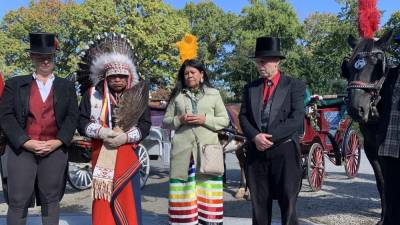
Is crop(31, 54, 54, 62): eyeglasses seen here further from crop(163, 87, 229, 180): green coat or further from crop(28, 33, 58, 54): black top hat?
crop(163, 87, 229, 180): green coat

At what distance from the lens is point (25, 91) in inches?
153

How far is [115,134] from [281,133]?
1.31 meters

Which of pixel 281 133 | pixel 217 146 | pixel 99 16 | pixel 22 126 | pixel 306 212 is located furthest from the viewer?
pixel 99 16

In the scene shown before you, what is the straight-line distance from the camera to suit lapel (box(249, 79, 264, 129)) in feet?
12.4

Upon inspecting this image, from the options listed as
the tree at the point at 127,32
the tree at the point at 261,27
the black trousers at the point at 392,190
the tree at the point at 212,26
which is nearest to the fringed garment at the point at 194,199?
the black trousers at the point at 392,190

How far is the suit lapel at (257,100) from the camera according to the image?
148 inches

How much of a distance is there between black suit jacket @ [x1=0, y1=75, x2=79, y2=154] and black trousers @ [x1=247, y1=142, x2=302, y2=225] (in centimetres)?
155

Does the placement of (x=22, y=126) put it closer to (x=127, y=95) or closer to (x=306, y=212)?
(x=127, y=95)

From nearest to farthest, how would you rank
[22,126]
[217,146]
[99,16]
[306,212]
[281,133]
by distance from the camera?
[281,133] → [22,126] → [217,146] → [306,212] → [99,16]

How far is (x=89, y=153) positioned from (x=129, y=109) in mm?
4255

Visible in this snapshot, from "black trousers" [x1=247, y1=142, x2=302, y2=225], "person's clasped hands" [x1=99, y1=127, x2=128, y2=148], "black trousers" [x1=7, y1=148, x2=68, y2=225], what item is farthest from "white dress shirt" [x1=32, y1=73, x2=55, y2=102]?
"black trousers" [x1=247, y1=142, x2=302, y2=225]

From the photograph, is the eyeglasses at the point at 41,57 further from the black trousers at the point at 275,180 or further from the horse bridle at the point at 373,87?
the horse bridle at the point at 373,87

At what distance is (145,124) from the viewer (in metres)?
4.08

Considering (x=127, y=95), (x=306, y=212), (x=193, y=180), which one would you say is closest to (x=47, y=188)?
(x=127, y=95)
